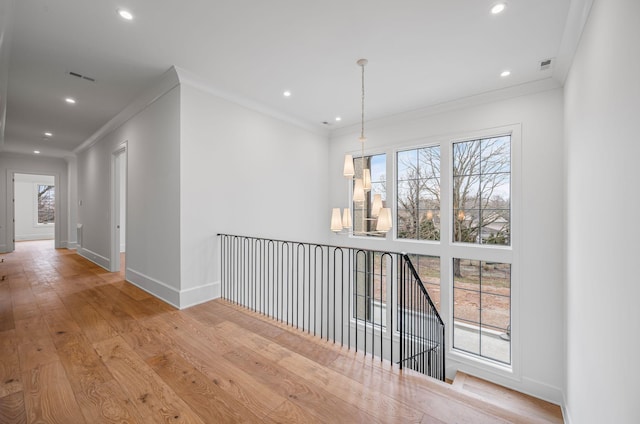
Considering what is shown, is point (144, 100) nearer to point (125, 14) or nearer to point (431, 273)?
point (125, 14)

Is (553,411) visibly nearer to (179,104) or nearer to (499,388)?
(499,388)

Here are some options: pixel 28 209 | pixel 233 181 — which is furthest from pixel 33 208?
pixel 233 181

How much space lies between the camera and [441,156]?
179 inches

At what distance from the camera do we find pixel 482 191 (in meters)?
4.27

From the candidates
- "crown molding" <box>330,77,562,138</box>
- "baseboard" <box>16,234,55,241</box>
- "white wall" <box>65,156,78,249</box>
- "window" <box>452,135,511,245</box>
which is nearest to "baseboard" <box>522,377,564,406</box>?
"window" <box>452,135,511,245</box>

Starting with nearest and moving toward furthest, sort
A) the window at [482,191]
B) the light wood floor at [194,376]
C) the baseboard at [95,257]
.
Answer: the light wood floor at [194,376]
the window at [482,191]
the baseboard at [95,257]

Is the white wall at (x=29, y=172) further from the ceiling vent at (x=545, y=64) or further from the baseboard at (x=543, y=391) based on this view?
the ceiling vent at (x=545, y=64)

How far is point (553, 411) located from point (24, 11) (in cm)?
704

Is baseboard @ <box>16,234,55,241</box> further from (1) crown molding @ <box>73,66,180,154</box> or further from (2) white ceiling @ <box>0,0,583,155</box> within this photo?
(2) white ceiling @ <box>0,0,583,155</box>

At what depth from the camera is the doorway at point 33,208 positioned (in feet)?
33.4

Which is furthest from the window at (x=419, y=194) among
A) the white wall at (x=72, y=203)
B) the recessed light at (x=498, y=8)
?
the white wall at (x=72, y=203)

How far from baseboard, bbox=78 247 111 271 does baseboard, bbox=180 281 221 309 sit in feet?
10.5

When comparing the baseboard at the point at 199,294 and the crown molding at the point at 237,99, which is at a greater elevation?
the crown molding at the point at 237,99

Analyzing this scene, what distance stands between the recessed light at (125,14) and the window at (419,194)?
4339 mm
